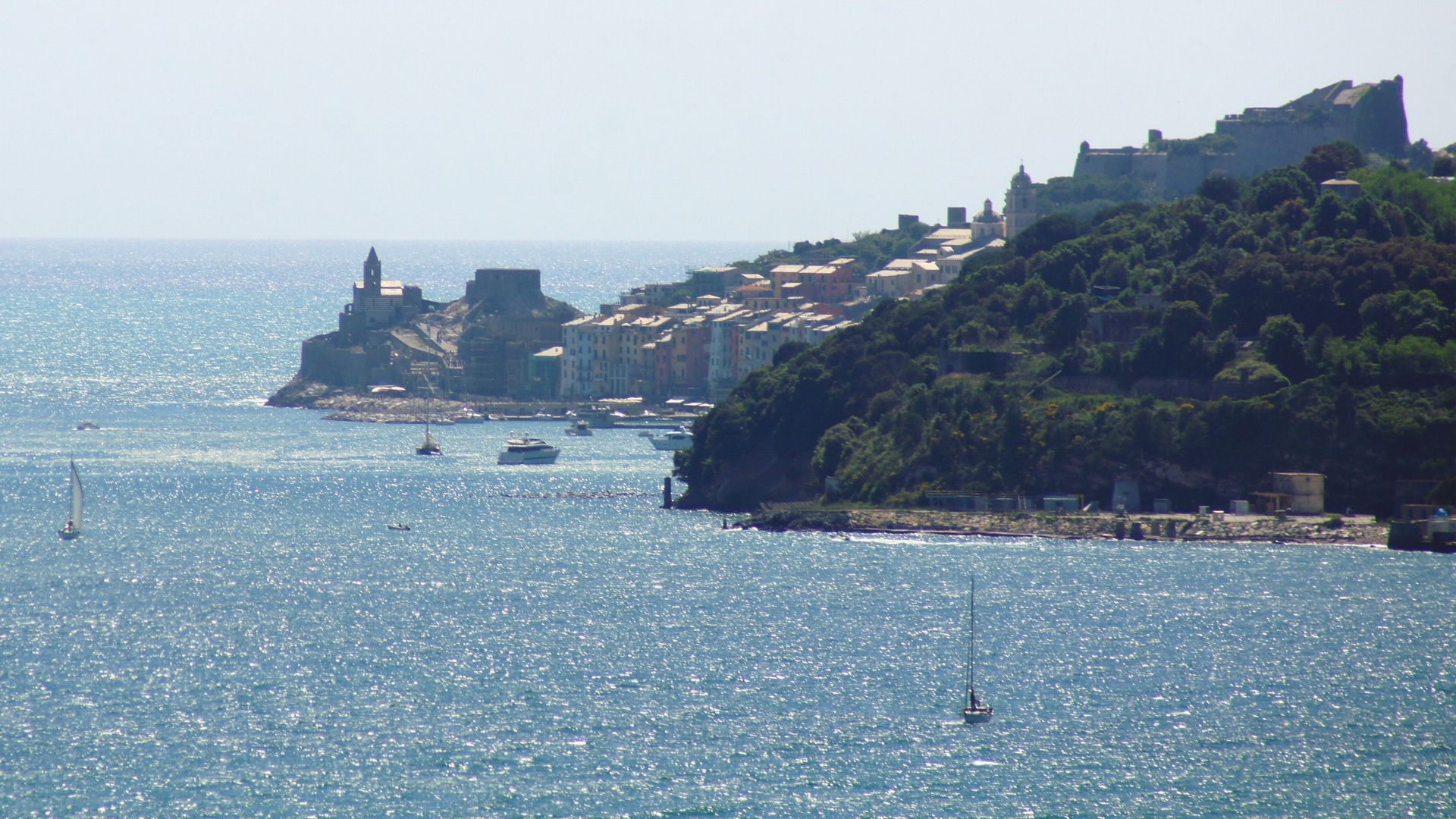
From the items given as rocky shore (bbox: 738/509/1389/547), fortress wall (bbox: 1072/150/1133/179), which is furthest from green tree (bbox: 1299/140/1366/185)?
fortress wall (bbox: 1072/150/1133/179)

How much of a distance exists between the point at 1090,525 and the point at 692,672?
2458cm

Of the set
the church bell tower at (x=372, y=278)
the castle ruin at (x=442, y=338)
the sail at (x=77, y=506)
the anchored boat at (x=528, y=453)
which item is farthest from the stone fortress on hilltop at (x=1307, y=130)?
the sail at (x=77, y=506)

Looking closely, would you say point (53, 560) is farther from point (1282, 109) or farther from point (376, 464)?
point (1282, 109)

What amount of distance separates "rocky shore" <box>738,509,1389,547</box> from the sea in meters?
0.95

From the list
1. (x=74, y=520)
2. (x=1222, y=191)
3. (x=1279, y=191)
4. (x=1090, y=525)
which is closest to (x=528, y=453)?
(x=1222, y=191)

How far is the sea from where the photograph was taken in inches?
1735

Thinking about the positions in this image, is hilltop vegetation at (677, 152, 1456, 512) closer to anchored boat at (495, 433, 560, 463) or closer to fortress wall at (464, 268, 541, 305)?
anchored boat at (495, 433, 560, 463)

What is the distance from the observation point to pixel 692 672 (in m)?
55.2

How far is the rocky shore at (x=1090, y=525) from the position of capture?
72625 mm

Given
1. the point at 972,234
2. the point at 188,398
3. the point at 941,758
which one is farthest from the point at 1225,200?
the point at 188,398

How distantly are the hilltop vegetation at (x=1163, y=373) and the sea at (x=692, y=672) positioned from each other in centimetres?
501

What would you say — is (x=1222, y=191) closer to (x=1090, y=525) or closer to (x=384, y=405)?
(x=1090, y=525)

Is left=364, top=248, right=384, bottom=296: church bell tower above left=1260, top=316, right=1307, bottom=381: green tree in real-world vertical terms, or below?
above

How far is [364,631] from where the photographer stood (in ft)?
203
